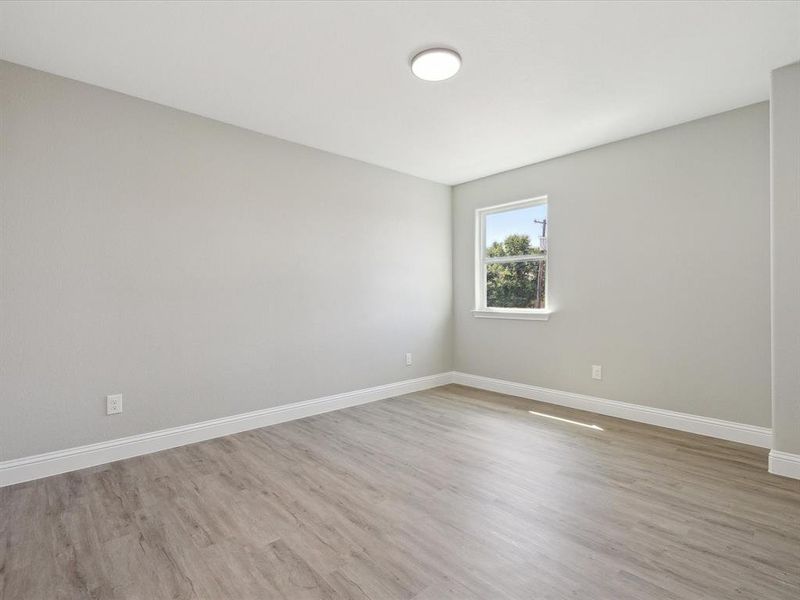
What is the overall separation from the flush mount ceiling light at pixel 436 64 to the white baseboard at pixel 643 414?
3039mm

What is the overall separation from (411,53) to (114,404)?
2.90m

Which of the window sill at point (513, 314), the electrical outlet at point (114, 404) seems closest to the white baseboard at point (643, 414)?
the window sill at point (513, 314)

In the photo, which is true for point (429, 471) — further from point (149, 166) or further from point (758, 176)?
point (758, 176)

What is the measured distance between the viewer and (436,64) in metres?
2.26

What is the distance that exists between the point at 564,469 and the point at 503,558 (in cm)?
102

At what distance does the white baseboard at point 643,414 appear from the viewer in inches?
111

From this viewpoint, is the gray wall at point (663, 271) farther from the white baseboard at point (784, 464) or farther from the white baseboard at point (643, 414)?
the white baseboard at point (784, 464)

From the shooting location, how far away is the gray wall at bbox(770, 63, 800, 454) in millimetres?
2336

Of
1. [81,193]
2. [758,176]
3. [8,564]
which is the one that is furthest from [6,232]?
[758,176]

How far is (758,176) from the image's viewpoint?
2791mm

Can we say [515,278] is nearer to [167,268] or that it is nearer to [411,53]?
[411,53]

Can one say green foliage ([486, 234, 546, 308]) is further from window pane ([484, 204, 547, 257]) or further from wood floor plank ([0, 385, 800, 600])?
wood floor plank ([0, 385, 800, 600])

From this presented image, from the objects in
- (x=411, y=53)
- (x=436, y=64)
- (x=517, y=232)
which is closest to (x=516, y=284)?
(x=517, y=232)

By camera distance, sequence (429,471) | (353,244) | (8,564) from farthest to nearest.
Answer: (353,244) < (429,471) < (8,564)
